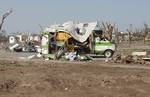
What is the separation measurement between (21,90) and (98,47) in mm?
23701

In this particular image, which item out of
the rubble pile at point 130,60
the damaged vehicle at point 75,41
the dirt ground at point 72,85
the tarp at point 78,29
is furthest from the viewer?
the tarp at point 78,29

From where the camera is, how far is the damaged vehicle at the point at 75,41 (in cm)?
3844

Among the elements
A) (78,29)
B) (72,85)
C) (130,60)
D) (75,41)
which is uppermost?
(78,29)

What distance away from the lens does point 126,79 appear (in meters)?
19.5

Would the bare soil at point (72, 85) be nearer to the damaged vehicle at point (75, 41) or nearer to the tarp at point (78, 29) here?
the damaged vehicle at point (75, 41)

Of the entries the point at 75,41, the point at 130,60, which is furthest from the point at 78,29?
the point at 130,60

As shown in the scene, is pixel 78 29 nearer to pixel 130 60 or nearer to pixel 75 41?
pixel 75 41

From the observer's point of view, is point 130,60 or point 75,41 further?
point 75,41

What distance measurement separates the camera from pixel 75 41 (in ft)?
129

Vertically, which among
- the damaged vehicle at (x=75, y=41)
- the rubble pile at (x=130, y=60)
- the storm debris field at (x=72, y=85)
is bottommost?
the storm debris field at (x=72, y=85)

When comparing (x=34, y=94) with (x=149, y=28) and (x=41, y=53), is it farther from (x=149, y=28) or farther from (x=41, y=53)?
(x=149, y=28)

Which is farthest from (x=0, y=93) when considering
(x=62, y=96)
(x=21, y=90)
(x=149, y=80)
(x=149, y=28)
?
(x=149, y=28)

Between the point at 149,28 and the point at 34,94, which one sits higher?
the point at 149,28

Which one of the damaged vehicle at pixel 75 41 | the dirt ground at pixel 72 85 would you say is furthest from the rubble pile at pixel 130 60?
the dirt ground at pixel 72 85
